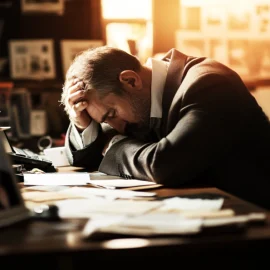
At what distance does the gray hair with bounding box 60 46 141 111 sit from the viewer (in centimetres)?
182

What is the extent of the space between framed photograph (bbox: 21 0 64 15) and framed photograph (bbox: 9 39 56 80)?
8.0 inches

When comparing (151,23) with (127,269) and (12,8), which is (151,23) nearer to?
(12,8)

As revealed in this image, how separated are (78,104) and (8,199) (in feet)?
2.82

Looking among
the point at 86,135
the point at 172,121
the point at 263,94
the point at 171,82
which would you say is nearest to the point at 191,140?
the point at 172,121

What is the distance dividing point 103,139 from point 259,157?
0.63m

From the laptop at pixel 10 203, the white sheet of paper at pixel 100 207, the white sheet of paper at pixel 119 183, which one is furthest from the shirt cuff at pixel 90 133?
the laptop at pixel 10 203

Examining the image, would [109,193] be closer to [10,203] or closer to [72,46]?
[10,203]

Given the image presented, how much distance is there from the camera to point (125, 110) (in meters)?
1.87

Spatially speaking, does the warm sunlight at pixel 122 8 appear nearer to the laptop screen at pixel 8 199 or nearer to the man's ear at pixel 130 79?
the man's ear at pixel 130 79

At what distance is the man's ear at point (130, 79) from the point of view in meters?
1.83

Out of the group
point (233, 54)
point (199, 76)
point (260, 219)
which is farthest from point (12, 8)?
point (260, 219)

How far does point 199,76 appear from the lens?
5.62 feet

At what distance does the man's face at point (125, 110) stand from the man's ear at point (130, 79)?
2cm

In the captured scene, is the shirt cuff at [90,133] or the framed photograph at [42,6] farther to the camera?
the framed photograph at [42,6]
